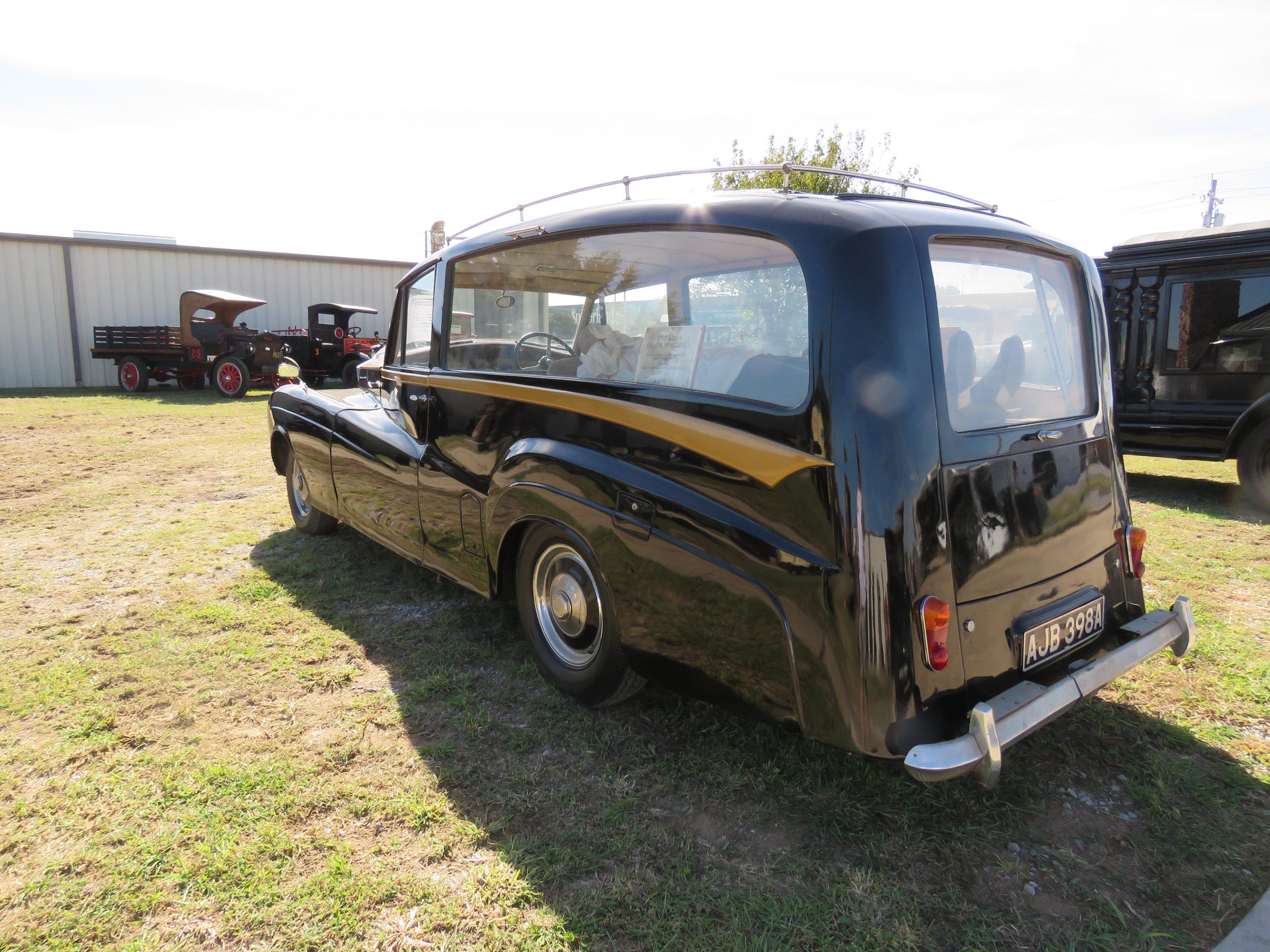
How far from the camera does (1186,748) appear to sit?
2617mm

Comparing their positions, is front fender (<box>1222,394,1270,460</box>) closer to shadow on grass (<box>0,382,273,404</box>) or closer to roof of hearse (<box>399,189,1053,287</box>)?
roof of hearse (<box>399,189,1053,287</box>)

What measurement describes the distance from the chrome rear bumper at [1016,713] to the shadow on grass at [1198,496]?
4343mm

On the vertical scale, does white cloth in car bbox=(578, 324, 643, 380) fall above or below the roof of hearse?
below

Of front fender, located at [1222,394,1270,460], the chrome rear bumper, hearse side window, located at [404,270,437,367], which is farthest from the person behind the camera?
front fender, located at [1222,394,1270,460]

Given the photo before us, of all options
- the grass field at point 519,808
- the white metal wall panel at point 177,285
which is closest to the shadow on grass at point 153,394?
the white metal wall panel at point 177,285

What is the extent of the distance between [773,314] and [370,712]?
7.03ft

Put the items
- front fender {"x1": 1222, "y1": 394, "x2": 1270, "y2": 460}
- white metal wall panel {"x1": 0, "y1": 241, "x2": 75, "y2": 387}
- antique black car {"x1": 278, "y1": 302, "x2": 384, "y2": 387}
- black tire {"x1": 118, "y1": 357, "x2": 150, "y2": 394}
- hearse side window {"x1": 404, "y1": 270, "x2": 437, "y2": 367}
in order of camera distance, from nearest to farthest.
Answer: hearse side window {"x1": 404, "y1": 270, "x2": 437, "y2": 367} → front fender {"x1": 1222, "y1": 394, "x2": 1270, "y2": 460} → black tire {"x1": 118, "y1": 357, "x2": 150, "y2": 394} → antique black car {"x1": 278, "y1": 302, "x2": 384, "y2": 387} → white metal wall panel {"x1": 0, "y1": 241, "x2": 75, "y2": 387}

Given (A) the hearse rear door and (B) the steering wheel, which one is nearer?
(A) the hearse rear door

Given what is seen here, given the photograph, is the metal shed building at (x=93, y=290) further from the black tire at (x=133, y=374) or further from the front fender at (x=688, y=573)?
the front fender at (x=688, y=573)

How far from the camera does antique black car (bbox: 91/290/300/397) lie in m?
15.8

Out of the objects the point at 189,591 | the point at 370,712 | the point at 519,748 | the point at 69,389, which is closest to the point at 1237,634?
the point at 519,748

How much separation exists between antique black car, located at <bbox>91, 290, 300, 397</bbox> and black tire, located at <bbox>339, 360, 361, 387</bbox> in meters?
1.27

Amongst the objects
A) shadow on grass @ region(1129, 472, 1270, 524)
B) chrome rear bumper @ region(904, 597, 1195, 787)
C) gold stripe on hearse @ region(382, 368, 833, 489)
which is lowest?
shadow on grass @ region(1129, 472, 1270, 524)

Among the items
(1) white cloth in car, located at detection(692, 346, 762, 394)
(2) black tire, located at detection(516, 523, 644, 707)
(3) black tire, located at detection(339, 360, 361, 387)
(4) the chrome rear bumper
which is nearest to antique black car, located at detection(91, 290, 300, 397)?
(3) black tire, located at detection(339, 360, 361, 387)
